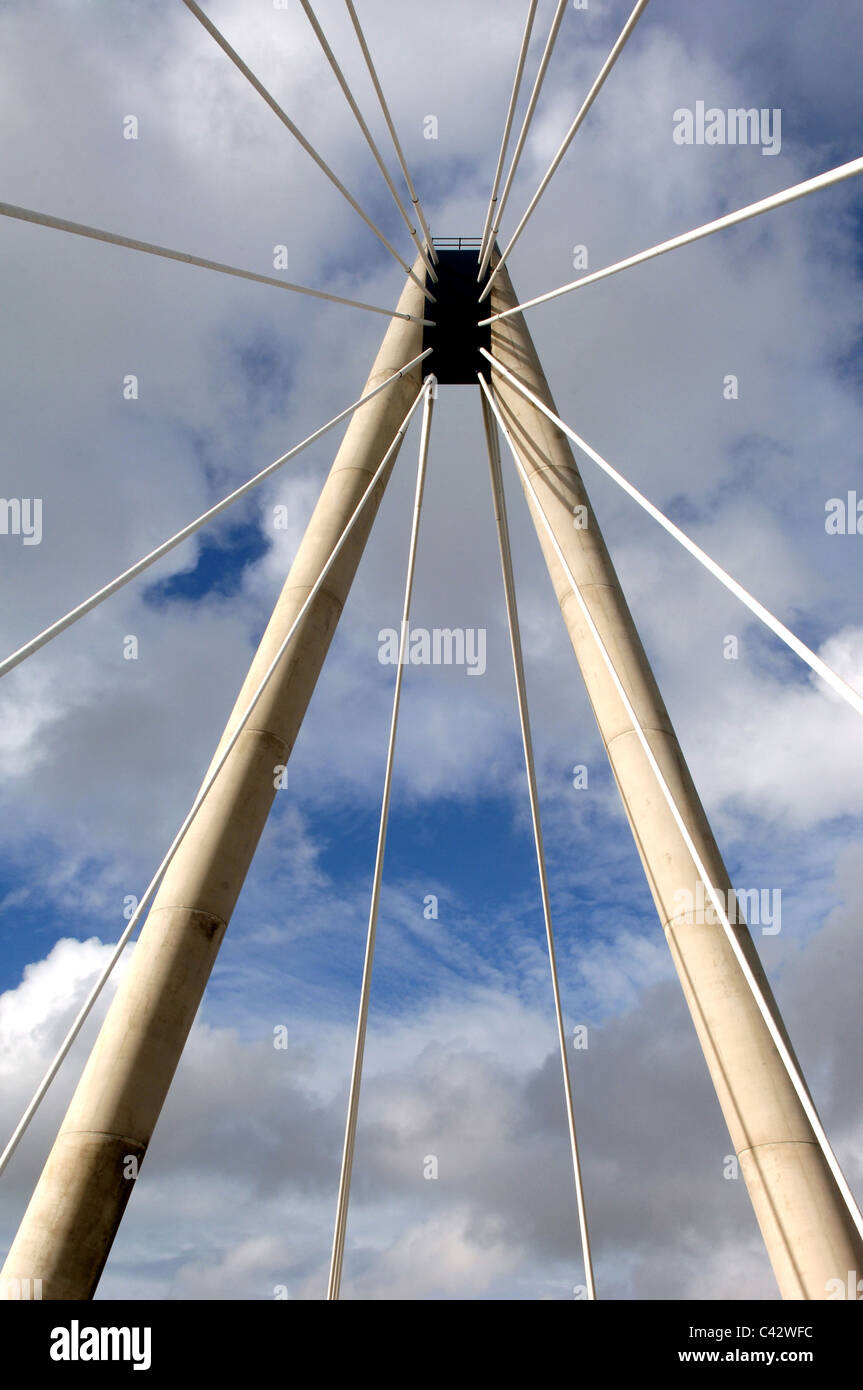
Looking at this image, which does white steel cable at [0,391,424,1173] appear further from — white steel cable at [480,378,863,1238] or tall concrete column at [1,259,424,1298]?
white steel cable at [480,378,863,1238]

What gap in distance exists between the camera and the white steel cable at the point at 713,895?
1386 cm

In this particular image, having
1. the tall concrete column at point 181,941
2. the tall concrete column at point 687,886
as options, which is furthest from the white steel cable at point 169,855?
the tall concrete column at point 687,886

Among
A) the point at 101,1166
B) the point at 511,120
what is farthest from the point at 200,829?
the point at 511,120

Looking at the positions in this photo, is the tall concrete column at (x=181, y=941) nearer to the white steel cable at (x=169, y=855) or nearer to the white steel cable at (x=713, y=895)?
the white steel cable at (x=169, y=855)

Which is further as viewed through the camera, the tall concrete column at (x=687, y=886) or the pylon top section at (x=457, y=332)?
the pylon top section at (x=457, y=332)

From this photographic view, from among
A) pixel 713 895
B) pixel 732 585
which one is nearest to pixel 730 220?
pixel 732 585

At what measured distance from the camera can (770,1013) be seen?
1579 centimetres

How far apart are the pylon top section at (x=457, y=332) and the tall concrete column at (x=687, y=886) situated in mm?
338

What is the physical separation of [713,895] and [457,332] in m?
11.7

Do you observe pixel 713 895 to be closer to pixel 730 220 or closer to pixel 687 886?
pixel 687 886

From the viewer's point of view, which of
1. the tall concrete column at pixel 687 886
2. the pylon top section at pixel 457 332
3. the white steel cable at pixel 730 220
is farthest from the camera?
the pylon top section at pixel 457 332

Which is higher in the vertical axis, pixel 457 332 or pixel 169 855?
pixel 457 332

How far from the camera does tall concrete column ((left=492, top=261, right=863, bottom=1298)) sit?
1450 centimetres

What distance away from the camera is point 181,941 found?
15.7 meters
